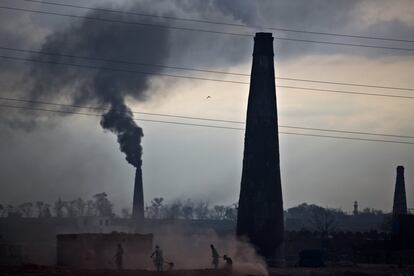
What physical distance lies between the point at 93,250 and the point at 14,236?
36.2m

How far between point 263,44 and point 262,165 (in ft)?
25.4

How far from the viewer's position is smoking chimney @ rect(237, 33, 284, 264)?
6059 cm

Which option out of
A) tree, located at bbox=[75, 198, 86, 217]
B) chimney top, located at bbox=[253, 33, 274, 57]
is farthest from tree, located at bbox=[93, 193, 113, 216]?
chimney top, located at bbox=[253, 33, 274, 57]

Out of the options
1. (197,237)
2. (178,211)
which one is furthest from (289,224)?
(197,237)

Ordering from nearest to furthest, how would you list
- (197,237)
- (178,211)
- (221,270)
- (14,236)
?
1. (221,270)
2. (197,237)
3. (14,236)
4. (178,211)

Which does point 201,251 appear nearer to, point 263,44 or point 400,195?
point 263,44

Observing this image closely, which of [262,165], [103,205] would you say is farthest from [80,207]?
[262,165]

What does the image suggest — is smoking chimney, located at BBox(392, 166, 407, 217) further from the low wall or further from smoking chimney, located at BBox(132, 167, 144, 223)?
the low wall

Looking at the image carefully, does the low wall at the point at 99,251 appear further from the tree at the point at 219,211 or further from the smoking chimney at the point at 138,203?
the tree at the point at 219,211

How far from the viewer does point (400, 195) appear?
3770 inches

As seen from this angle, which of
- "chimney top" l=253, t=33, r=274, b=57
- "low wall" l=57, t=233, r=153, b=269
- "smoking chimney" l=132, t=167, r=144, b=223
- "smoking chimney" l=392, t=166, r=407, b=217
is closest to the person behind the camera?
"low wall" l=57, t=233, r=153, b=269

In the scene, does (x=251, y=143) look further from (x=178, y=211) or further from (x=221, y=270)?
(x=178, y=211)

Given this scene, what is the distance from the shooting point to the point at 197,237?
71.1m

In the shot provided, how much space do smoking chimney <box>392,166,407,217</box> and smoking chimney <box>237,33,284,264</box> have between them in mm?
35995
